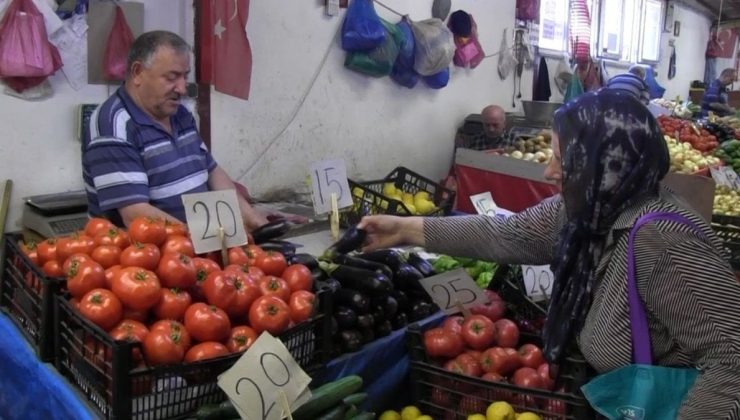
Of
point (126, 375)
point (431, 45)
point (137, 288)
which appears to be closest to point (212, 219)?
point (137, 288)

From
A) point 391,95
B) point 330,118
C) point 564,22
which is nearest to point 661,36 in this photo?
point 564,22

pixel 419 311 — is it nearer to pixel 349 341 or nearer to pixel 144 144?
pixel 349 341

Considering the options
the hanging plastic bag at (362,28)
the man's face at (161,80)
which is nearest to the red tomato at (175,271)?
the man's face at (161,80)

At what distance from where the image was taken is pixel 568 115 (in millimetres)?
1674

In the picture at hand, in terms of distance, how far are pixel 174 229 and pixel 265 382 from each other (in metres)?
0.64

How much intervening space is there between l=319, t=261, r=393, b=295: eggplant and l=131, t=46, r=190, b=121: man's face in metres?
1.02

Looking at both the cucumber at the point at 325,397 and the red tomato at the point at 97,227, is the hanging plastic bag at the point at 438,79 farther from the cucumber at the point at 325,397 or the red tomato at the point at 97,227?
the cucumber at the point at 325,397

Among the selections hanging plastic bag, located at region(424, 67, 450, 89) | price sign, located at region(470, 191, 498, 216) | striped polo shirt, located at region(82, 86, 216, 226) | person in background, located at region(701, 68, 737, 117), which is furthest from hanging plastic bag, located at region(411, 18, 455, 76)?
person in background, located at region(701, 68, 737, 117)

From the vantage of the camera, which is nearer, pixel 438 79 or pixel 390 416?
pixel 390 416

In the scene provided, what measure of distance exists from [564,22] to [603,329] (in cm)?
732

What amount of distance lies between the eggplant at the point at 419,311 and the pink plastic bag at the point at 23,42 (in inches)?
79.5

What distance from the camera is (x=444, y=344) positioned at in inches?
81.6

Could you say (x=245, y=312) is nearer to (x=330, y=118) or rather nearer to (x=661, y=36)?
(x=330, y=118)

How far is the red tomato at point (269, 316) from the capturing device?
1.66 metres
